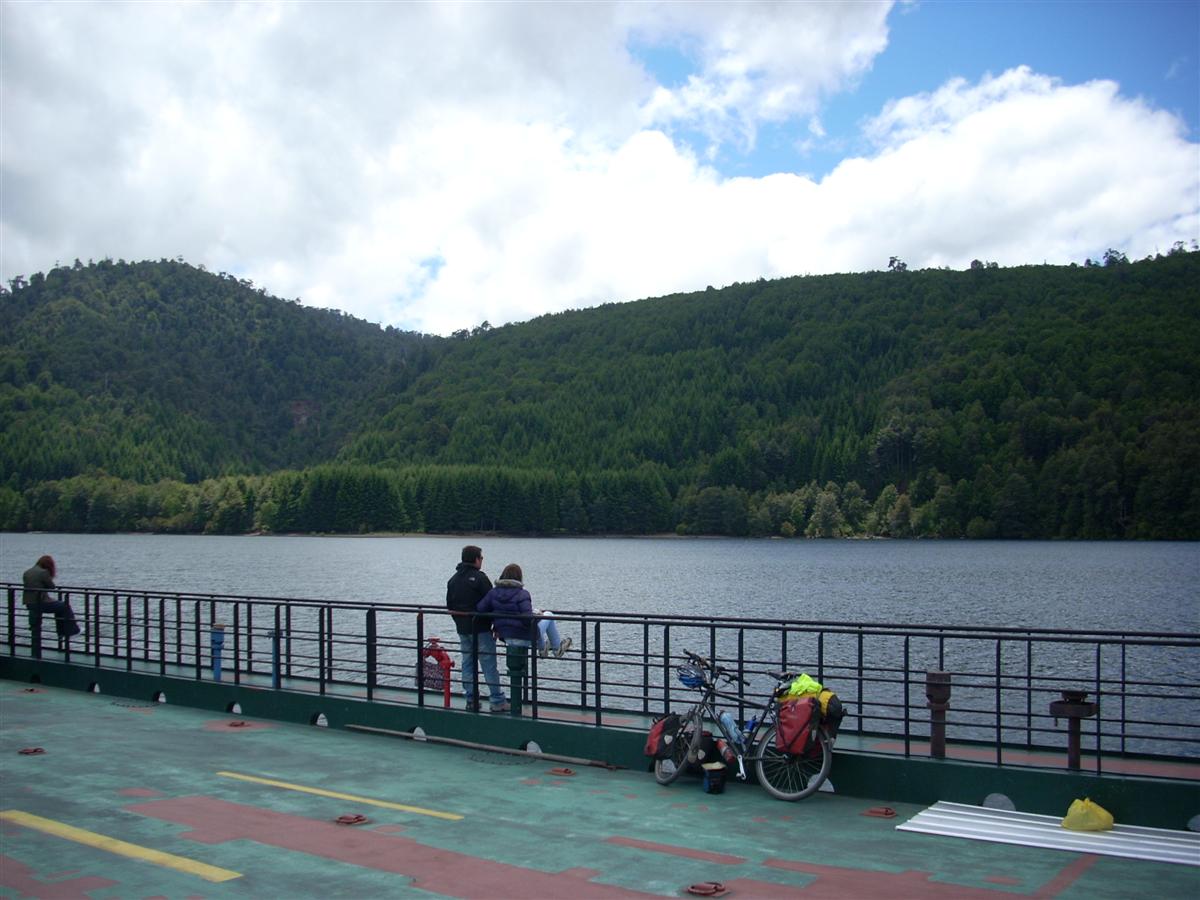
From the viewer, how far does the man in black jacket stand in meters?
12.1

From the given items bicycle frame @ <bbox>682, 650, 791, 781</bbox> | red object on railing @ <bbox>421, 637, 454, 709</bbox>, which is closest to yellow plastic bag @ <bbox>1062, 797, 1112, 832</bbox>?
bicycle frame @ <bbox>682, 650, 791, 781</bbox>

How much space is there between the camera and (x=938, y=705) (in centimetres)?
928

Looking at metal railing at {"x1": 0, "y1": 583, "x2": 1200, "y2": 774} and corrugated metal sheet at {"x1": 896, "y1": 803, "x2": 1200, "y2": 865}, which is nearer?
corrugated metal sheet at {"x1": 896, "y1": 803, "x2": 1200, "y2": 865}

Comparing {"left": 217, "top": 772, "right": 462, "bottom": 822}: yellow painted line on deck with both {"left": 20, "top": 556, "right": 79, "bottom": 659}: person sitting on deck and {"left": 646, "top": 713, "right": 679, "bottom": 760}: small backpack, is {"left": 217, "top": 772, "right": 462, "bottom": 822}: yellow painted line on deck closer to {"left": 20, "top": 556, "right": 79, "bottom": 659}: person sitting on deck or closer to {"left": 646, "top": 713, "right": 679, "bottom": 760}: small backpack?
{"left": 646, "top": 713, "right": 679, "bottom": 760}: small backpack

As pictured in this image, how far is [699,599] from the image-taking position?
2456 inches

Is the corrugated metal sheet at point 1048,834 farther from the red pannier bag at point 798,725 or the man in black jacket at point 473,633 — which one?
the man in black jacket at point 473,633

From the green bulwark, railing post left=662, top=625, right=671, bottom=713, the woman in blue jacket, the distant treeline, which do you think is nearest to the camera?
the green bulwark

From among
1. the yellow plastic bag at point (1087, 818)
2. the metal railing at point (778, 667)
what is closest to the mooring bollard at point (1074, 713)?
the metal railing at point (778, 667)

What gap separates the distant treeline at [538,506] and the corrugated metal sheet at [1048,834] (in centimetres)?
13811

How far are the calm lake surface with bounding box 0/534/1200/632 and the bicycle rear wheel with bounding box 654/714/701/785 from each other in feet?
54.2

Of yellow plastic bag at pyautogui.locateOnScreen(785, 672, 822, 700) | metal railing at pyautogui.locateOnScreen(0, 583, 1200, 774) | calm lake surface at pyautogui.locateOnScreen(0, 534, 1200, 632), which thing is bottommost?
calm lake surface at pyautogui.locateOnScreen(0, 534, 1200, 632)

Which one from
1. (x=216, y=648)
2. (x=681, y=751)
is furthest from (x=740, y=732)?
(x=216, y=648)

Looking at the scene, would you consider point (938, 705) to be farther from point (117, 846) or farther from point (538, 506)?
point (538, 506)

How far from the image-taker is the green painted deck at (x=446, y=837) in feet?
23.7
